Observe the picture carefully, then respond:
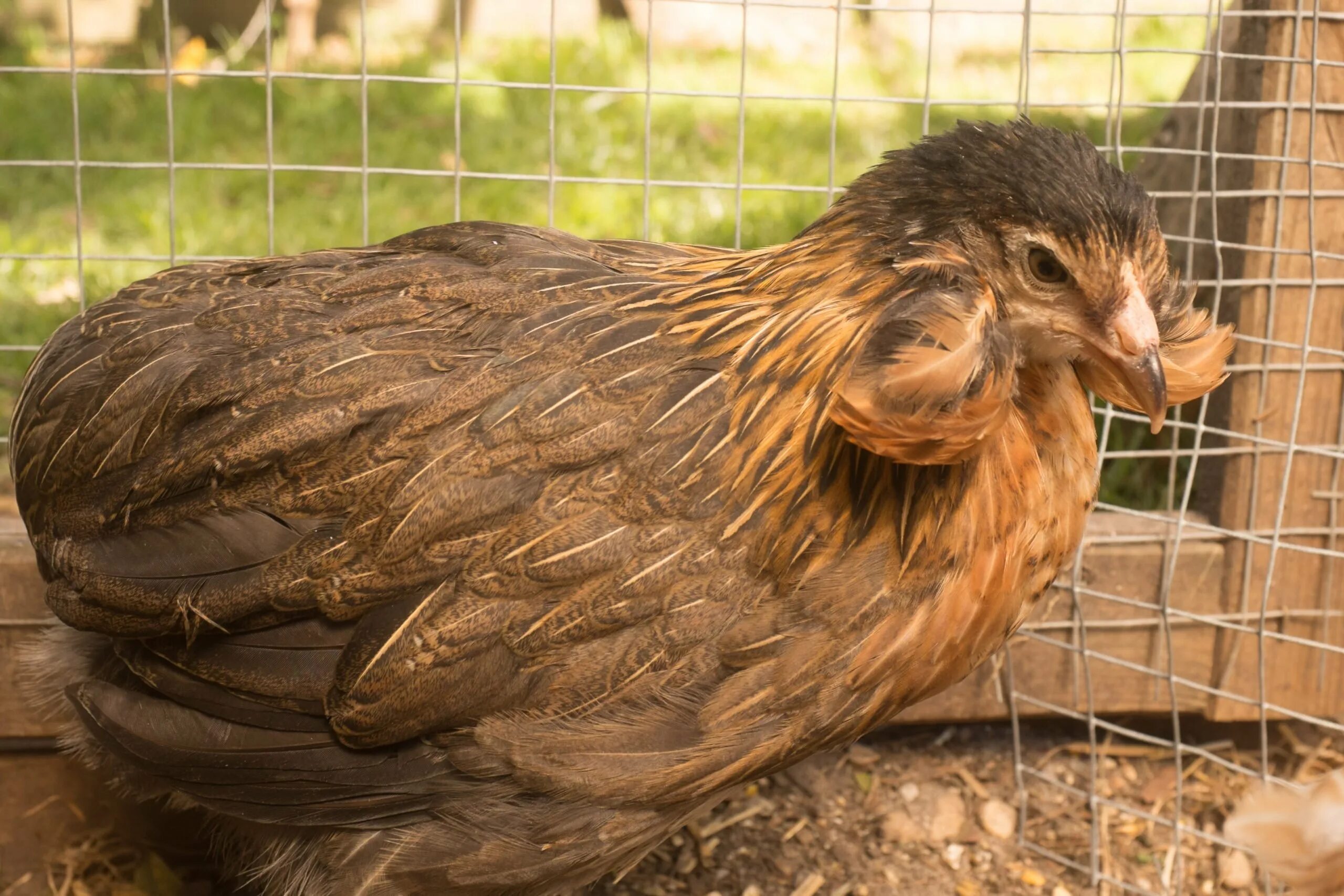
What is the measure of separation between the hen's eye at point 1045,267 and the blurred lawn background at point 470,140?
1932 millimetres

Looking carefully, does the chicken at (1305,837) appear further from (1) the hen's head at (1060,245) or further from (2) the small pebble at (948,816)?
(2) the small pebble at (948,816)

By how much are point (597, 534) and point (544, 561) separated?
9 cm

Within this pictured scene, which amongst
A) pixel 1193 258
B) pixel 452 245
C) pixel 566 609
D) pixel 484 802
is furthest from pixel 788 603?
pixel 1193 258

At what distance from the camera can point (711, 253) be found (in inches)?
91.0

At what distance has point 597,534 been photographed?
6.24 ft

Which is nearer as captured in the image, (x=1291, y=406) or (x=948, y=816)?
(x=1291, y=406)

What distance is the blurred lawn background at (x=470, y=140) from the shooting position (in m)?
4.54

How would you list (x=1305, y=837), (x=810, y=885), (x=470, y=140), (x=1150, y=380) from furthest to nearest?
1. (x=470, y=140)
2. (x=810, y=885)
3. (x=1305, y=837)
4. (x=1150, y=380)

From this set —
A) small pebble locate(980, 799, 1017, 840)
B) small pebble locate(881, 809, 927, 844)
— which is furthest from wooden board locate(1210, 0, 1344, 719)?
small pebble locate(881, 809, 927, 844)

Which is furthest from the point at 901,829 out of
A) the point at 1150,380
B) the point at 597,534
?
the point at 1150,380

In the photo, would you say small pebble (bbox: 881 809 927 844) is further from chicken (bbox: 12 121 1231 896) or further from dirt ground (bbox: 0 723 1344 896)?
chicken (bbox: 12 121 1231 896)

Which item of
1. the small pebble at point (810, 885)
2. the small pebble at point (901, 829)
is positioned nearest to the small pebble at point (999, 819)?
the small pebble at point (901, 829)

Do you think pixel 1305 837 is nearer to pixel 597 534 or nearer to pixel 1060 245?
pixel 1060 245

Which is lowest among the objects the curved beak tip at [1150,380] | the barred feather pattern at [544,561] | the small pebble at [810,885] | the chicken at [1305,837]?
the small pebble at [810,885]
